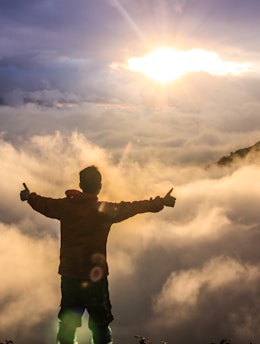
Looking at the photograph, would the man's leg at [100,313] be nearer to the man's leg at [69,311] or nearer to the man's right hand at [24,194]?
the man's leg at [69,311]

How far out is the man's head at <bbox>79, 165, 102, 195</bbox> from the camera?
255 inches

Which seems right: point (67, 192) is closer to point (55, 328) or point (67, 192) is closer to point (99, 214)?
point (99, 214)

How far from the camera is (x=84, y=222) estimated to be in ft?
21.4

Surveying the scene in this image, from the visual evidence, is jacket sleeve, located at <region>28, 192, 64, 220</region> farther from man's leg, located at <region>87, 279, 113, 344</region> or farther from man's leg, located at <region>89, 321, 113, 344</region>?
man's leg, located at <region>89, 321, 113, 344</region>

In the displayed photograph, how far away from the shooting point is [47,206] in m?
6.59

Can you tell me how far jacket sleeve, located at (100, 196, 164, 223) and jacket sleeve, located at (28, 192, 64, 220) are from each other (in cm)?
70

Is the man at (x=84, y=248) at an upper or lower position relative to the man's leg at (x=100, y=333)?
upper

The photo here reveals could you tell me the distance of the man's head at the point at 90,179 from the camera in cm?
A: 648

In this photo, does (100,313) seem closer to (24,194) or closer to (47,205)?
(47,205)

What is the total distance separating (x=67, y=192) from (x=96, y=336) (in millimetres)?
2131

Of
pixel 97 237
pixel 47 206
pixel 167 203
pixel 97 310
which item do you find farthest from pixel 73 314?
pixel 167 203

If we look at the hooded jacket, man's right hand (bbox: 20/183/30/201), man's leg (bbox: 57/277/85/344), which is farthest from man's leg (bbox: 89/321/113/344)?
man's right hand (bbox: 20/183/30/201)

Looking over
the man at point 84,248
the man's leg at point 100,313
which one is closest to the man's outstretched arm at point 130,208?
the man at point 84,248

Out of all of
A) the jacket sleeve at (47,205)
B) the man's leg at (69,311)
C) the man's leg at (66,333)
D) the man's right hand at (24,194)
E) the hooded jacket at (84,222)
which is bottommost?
the man's leg at (66,333)
